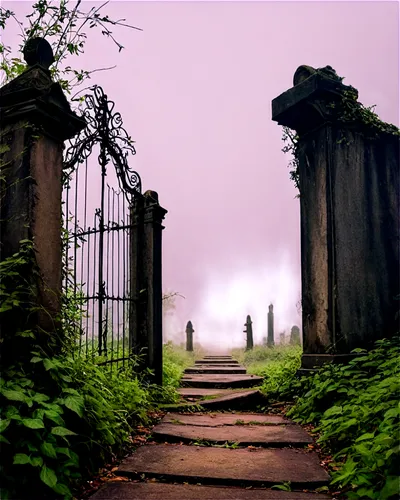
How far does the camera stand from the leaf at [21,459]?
7.59 ft

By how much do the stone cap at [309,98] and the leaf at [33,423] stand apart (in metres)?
5.09

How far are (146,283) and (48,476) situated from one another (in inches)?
161

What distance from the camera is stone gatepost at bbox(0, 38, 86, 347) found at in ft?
11.3

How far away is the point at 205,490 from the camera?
2.81 m

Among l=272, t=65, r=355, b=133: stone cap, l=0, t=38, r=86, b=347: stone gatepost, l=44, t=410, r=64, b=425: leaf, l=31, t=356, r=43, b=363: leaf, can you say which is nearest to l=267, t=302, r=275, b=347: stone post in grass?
l=272, t=65, r=355, b=133: stone cap

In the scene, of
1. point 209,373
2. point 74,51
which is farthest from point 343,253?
point 209,373

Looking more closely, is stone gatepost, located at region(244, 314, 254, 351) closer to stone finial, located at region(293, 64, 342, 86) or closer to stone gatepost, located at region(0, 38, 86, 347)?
stone finial, located at region(293, 64, 342, 86)

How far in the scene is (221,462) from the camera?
11.0 ft

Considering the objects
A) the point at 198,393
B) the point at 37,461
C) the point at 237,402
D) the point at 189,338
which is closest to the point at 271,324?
the point at 189,338

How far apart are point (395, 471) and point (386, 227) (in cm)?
437

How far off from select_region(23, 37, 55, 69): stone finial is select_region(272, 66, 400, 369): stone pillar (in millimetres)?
3402

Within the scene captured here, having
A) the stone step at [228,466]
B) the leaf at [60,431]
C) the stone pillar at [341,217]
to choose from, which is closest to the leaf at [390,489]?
the stone step at [228,466]

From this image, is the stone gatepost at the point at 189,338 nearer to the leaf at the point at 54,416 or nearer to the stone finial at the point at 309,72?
the stone finial at the point at 309,72

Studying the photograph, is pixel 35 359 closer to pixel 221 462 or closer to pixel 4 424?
pixel 4 424
